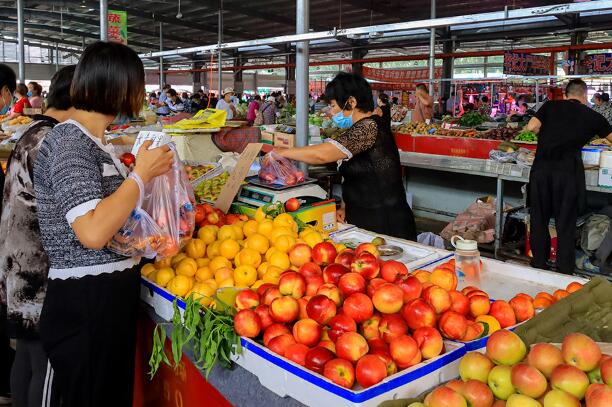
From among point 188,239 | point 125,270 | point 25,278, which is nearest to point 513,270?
point 188,239

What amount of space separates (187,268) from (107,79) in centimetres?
86

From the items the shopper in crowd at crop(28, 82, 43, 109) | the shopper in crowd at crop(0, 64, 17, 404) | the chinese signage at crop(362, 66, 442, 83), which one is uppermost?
the chinese signage at crop(362, 66, 442, 83)

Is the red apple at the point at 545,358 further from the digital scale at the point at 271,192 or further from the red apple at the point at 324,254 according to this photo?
the digital scale at the point at 271,192

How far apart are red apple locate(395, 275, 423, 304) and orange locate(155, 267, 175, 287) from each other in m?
0.96

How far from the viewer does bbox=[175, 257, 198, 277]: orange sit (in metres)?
2.34

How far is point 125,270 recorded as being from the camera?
77.9 inches

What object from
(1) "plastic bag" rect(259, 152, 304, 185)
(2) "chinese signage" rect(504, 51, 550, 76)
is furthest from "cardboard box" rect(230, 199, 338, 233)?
(2) "chinese signage" rect(504, 51, 550, 76)

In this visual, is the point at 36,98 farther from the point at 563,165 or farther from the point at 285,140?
the point at 563,165

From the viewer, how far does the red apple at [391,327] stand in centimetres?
166

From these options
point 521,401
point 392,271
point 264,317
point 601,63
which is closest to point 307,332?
point 264,317

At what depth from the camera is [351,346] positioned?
157 cm

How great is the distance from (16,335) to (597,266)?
4535 mm

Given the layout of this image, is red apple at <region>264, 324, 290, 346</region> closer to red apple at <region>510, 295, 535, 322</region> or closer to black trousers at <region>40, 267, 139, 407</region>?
black trousers at <region>40, 267, 139, 407</region>

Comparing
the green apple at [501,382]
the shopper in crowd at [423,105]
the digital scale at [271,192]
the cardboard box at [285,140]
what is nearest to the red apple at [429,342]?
→ the green apple at [501,382]
